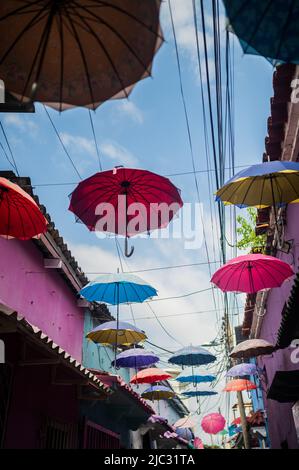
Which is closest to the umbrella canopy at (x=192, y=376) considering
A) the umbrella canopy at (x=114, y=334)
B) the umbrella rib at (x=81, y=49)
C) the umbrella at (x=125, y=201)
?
the umbrella canopy at (x=114, y=334)

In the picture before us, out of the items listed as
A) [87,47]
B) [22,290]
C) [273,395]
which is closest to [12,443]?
[22,290]

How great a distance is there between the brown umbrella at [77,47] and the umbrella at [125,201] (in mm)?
2388

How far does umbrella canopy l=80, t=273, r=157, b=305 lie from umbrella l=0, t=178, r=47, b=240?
2.55 meters

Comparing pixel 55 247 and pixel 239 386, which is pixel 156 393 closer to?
pixel 239 386

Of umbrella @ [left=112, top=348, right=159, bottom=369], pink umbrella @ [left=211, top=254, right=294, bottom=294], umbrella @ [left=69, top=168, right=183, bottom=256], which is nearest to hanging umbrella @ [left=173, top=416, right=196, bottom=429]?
umbrella @ [left=112, top=348, right=159, bottom=369]

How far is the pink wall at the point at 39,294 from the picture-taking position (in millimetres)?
7633

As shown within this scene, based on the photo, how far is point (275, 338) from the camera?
10445 millimetres

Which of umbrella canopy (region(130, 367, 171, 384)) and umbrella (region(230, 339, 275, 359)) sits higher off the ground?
umbrella (region(230, 339, 275, 359))

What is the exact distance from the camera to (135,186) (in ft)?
18.0

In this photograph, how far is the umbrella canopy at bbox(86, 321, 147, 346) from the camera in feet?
31.4

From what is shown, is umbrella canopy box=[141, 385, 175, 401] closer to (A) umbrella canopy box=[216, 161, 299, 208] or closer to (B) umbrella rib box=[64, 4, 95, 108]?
(A) umbrella canopy box=[216, 161, 299, 208]

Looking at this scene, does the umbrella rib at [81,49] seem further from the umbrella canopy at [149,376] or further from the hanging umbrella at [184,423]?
the hanging umbrella at [184,423]

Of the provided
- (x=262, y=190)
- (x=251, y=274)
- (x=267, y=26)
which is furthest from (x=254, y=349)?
(x=267, y=26)

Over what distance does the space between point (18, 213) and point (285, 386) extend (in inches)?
226
